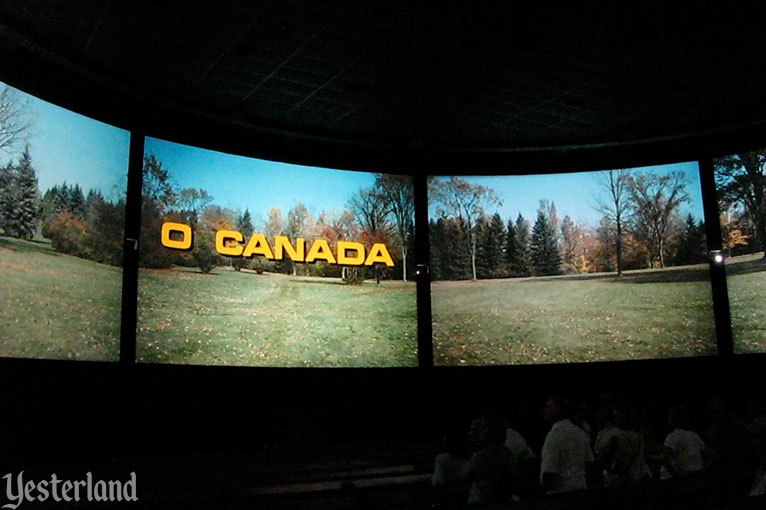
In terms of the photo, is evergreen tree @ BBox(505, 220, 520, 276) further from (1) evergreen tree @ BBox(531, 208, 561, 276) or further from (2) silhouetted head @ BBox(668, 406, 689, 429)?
(2) silhouetted head @ BBox(668, 406, 689, 429)

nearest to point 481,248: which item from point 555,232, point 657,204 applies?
point 555,232

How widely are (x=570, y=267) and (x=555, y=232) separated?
621mm

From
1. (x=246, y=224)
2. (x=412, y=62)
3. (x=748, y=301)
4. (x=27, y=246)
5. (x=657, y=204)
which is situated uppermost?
(x=412, y=62)

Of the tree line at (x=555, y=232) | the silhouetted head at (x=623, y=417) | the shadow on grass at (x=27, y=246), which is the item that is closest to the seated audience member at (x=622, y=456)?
the silhouetted head at (x=623, y=417)

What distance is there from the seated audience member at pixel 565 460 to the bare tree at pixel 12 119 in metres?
5.92

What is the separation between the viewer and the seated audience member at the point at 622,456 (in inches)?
147

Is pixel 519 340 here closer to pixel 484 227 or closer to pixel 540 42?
pixel 484 227

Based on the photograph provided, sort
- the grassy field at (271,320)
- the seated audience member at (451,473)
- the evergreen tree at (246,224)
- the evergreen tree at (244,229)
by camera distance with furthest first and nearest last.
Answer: the evergreen tree at (246,224), the evergreen tree at (244,229), the grassy field at (271,320), the seated audience member at (451,473)

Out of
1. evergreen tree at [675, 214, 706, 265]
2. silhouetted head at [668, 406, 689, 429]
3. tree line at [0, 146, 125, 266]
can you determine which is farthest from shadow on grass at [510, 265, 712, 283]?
tree line at [0, 146, 125, 266]

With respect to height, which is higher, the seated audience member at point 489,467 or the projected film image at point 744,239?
the projected film image at point 744,239

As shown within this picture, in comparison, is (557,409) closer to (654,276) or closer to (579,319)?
(579,319)

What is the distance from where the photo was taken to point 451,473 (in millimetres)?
3600

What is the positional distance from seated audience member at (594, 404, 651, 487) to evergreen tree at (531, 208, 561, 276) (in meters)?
6.31

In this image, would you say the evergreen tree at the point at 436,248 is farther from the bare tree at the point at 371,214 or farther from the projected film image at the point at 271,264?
the bare tree at the point at 371,214
